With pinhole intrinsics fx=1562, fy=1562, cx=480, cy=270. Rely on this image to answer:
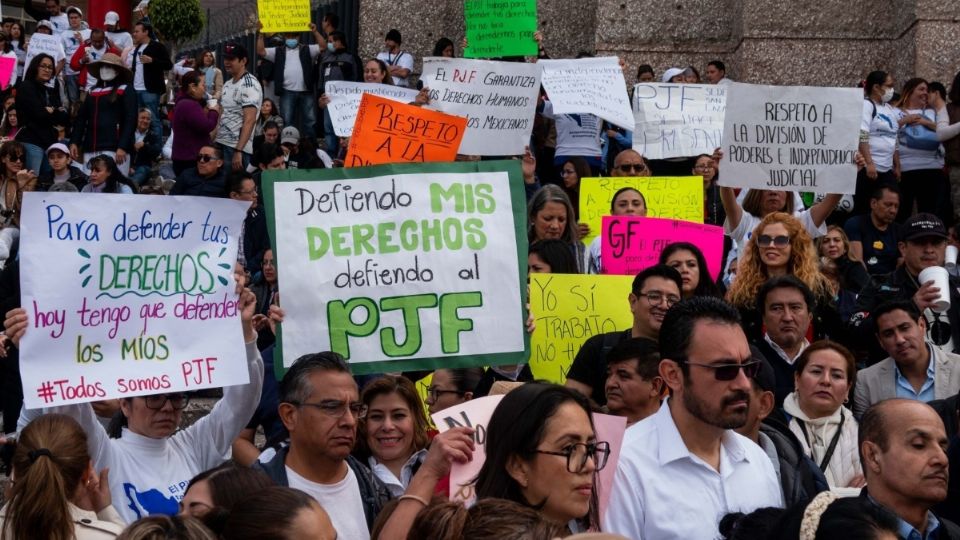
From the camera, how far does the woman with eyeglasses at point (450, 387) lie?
268 inches

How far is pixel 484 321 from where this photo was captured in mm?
6660

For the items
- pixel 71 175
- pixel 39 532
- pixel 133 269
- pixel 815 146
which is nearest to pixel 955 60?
pixel 815 146

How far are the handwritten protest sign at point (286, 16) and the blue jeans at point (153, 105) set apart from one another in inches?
66.2

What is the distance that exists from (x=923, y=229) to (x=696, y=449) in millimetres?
4283

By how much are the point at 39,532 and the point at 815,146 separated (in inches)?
248

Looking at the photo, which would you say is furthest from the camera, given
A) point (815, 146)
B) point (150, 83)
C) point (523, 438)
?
point (150, 83)

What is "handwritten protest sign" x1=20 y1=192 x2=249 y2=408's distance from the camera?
598 cm

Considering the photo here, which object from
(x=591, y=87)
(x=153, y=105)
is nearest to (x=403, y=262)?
(x=591, y=87)

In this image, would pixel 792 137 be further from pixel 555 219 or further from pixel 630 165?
pixel 630 165

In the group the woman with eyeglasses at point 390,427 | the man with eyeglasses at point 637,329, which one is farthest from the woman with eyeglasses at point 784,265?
the woman with eyeglasses at point 390,427

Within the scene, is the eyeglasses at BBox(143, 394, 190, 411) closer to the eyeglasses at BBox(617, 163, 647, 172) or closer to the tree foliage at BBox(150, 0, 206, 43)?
the eyeglasses at BBox(617, 163, 647, 172)

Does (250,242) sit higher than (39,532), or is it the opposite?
(250,242)

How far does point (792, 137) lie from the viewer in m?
9.73

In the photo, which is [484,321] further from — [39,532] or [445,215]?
[39,532]
